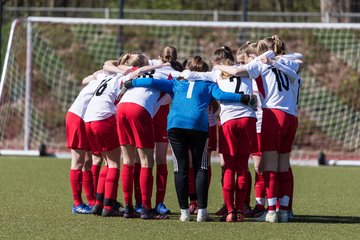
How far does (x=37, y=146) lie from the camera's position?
19.5 metres

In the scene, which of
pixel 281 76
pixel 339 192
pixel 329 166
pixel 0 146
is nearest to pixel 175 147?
pixel 281 76

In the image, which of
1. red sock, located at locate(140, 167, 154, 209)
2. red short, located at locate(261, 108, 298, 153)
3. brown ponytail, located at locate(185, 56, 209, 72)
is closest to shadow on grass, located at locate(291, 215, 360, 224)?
red short, located at locate(261, 108, 298, 153)

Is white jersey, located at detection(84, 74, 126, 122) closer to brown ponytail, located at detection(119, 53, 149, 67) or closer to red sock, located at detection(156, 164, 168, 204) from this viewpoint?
brown ponytail, located at detection(119, 53, 149, 67)

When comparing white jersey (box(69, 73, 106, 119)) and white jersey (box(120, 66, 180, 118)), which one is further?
white jersey (box(69, 73, 106, 119))

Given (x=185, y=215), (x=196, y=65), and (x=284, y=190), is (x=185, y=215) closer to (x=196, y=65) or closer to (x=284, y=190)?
(x=284, y=190)

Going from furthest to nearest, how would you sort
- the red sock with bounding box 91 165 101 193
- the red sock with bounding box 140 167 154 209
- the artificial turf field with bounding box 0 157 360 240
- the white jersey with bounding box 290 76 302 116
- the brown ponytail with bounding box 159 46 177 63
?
the red sock with bounding box 91 165 101 193
the brown ponytail with bounding box 159 46 177 63
the white jersey with bounding box 290 76 302 116
the red sock with bounding box 140 167 154 209
the artificial turf field with bounding box 0 157 360 240

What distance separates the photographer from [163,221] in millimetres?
9711

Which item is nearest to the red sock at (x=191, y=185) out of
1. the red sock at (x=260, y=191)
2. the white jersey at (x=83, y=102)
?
the red sock at (x=260, y=191)

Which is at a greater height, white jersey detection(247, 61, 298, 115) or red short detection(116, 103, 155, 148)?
A: white jersey detection(247, 61, 298, 115)

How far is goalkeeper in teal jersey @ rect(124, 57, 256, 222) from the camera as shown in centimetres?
970

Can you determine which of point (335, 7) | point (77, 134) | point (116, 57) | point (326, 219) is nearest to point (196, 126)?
point (77, 134)

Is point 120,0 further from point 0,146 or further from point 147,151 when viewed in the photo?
point 147,151

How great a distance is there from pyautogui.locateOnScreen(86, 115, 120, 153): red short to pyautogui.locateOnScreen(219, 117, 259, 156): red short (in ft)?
3.71

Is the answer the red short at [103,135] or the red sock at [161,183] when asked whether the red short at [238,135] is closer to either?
the red sock at [161,183]
